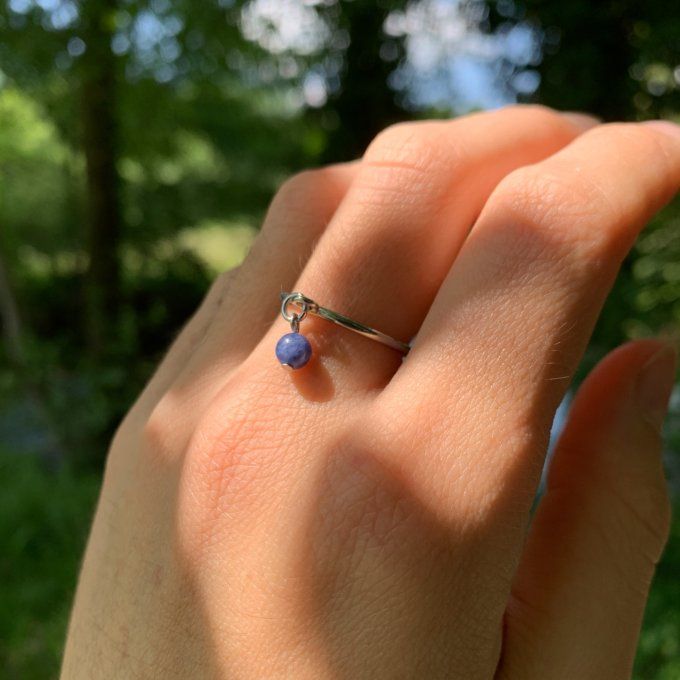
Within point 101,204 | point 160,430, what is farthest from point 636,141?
point 101,204

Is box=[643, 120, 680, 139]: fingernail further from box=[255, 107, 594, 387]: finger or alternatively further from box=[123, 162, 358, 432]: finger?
box=[123, 162, 358, 432]: finger

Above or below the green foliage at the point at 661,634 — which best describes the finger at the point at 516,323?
above

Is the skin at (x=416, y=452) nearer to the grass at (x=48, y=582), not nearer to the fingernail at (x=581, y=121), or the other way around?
the fingernail at (x=581, y=121)

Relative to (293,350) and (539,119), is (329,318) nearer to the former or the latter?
(293,350)

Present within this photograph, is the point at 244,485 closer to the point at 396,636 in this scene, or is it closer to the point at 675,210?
the point at 396,636

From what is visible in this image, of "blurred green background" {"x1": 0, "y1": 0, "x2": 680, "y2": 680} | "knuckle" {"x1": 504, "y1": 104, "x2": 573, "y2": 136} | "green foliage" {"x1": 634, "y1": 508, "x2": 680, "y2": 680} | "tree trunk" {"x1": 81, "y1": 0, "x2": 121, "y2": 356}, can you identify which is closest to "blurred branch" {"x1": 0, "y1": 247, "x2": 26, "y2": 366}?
"blurred green background" {"x1": 0, "y1": 0, "x2": 680, "y2": 680}

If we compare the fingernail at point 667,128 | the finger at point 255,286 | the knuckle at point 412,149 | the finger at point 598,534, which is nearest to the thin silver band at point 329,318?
the finger at point 255,286

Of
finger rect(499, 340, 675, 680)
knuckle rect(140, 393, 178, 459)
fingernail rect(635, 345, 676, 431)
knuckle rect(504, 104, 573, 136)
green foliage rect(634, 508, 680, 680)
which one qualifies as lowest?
green foliage rect(634, 508, 680, 680)
